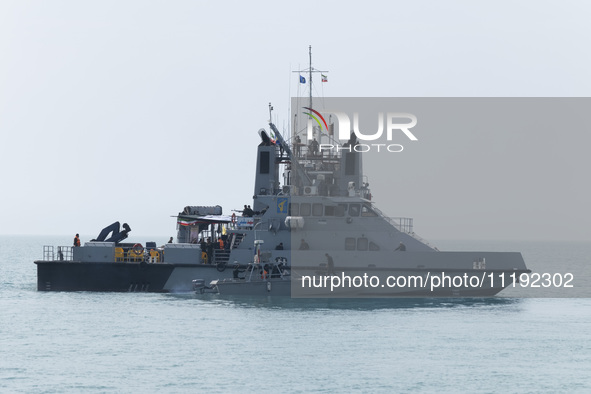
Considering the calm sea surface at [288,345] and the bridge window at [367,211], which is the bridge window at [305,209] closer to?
the bridge window at [367,211]

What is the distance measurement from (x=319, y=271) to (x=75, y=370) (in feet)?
52.2

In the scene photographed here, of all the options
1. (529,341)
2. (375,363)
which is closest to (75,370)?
(375,363)

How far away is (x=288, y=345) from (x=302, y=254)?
11.3 metres

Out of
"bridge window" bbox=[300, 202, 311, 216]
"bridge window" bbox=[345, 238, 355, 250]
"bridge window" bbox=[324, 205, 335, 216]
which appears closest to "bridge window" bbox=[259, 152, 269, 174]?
"bridge window" bbox=[300, 202, 311, 216]

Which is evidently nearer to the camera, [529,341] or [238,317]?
[529,341]

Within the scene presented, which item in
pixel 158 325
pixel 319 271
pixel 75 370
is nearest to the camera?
pixel 75 370

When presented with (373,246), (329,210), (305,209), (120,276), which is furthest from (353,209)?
(120,276)

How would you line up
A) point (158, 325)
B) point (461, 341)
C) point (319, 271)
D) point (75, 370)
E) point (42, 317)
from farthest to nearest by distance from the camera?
point (319, 271) → point (42, 317) → point (158, 325) → point (461, 341) → point (75, 370)

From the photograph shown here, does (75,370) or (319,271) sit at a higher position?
(319,271)

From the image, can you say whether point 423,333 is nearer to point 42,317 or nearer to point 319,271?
point 319,271

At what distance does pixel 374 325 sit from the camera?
34000 mm

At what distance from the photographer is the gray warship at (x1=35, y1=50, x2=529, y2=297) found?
40.5 m

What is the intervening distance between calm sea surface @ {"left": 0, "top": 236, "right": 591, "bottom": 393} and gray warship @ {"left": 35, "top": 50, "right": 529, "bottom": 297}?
0.85 meters

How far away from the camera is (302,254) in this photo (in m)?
40.9
